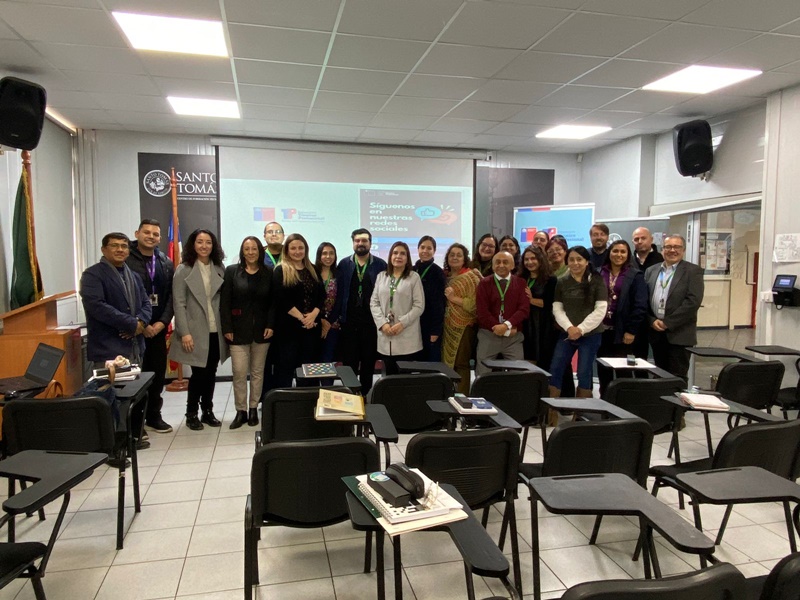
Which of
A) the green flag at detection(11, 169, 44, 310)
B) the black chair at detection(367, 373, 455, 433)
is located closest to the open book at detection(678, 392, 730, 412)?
the black chair at detection(367, 373, 455, 433)

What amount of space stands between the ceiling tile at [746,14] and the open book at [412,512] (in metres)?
3.21

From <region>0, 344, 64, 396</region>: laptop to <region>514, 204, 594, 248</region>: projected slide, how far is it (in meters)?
5.54

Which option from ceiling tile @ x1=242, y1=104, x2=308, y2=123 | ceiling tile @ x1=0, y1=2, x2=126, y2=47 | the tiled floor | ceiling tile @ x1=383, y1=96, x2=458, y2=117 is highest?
ceiling tile @ x1=383, y1=96, x2=458, y2=117

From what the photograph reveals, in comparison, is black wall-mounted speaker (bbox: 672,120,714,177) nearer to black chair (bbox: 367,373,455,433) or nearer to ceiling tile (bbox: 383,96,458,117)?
ceiling tile (bbox: 383,96,458,117)

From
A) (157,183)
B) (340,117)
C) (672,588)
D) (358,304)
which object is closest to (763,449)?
(672,588)

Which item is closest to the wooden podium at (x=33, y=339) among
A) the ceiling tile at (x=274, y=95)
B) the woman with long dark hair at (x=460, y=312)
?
the ceiling tile at (x=274, y=95)

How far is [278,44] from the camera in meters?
3.52

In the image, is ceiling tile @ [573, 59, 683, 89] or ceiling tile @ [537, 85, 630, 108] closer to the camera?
ceiling tile @ [573, 59, 683, 89]

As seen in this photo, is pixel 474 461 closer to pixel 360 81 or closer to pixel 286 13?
pixel 286 13

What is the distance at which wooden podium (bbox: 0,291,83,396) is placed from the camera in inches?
146

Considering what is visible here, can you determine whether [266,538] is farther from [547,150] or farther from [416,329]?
[547,150]

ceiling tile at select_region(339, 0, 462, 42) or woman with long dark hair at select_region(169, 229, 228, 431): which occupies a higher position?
ceiling tile at select_region(339, 0, 462, 42)

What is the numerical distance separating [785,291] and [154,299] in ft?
17.6

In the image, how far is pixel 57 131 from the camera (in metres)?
5.39
